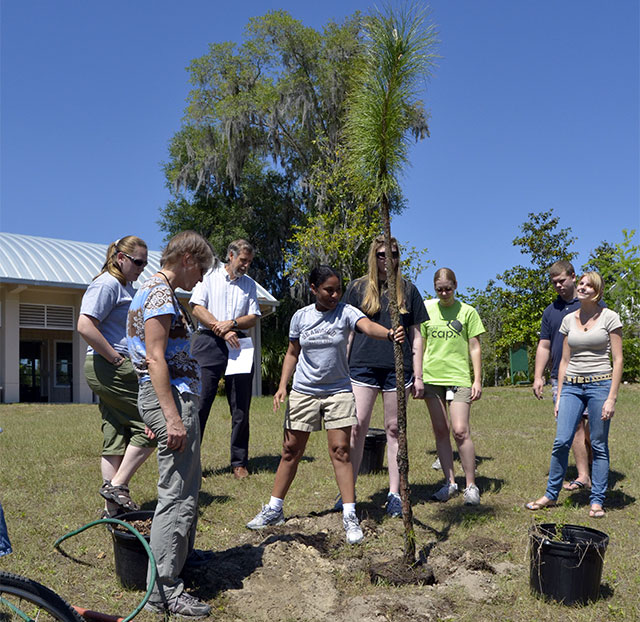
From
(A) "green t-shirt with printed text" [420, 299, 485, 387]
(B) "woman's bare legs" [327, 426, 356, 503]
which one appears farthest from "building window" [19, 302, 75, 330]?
(B) "woman's bare legs" [327, 426, 356, 503]

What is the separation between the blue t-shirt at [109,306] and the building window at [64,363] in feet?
61.5

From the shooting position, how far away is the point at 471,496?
5.98 m

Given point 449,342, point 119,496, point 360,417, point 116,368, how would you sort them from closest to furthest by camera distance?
point 119,496 < point 116,368 < point 360,417 < point 449,342

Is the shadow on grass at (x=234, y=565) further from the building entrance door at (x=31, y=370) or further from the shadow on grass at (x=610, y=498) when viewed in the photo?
the building entrance door at (x=31, y=370)

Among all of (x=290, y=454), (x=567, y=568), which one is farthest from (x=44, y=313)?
(x=567, y=568)

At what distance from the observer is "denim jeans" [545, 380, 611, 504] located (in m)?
5.73

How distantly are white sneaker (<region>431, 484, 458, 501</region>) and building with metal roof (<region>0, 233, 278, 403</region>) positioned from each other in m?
13.1

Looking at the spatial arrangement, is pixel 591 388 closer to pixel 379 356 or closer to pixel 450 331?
pixel 450 331

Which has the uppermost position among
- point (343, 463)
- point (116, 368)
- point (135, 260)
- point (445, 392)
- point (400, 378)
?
point (135, 260)

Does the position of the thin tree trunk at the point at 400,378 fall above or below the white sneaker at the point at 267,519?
above

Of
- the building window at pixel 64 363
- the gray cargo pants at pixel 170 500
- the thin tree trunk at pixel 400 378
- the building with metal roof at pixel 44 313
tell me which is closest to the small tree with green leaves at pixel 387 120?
the thin tree trunk at pixel 400 378

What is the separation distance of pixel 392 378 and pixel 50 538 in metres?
2.99

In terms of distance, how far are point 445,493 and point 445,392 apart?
95 cm

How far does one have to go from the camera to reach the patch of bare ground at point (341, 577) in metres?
3.82
